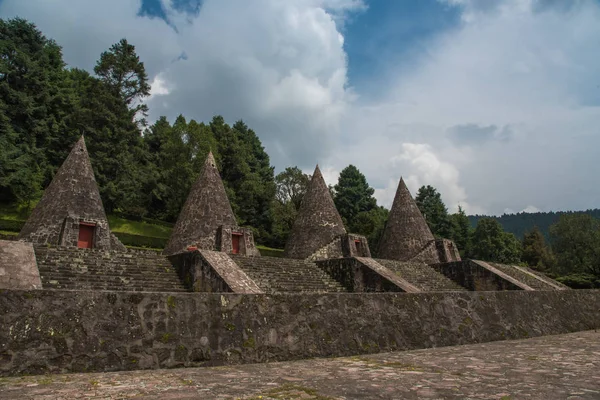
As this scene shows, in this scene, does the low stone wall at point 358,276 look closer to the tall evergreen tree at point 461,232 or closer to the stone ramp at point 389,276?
the stone ramp at point 389,276

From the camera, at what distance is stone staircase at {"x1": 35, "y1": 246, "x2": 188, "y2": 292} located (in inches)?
297

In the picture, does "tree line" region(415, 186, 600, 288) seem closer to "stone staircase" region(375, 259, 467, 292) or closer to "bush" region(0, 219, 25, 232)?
"stone staircase" region(375, 259, 467, 292)

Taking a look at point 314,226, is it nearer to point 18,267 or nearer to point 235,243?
point 235,243

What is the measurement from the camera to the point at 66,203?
1408cm

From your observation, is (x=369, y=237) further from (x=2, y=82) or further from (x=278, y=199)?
(x=2, y=82)

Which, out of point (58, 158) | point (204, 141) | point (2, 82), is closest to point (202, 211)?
point (204, 141)

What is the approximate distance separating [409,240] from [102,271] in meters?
17.7

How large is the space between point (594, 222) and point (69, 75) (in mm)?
50469

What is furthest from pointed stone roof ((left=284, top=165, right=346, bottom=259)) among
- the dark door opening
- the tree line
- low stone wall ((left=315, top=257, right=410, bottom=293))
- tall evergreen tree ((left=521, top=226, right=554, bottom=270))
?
tall evergreen tree ((left=521, top=226, right=554, bottom=270))

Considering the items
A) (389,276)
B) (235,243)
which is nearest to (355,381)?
(389,276)

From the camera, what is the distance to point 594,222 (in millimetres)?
38469

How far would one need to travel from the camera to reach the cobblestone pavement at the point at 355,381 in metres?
2.23

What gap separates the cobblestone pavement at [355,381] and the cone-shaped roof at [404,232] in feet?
62.5

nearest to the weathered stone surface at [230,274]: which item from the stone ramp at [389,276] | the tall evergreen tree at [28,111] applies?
the stone ramp at [389,276]
